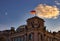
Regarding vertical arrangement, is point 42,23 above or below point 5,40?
above

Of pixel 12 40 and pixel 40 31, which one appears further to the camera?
pixel 12 40

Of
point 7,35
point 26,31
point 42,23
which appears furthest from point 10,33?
point 42,23

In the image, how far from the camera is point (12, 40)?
7506 cm

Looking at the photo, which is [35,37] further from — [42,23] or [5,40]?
[5,40]

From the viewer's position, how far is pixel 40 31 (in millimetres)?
68375

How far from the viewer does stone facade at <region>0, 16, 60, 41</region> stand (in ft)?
224

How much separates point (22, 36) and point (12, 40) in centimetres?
554

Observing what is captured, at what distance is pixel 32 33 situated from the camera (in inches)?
2697

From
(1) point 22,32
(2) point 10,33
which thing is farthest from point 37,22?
(2) point 10,33

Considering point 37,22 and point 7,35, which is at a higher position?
point 37,22

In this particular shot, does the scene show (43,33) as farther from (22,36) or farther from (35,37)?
(22,36)

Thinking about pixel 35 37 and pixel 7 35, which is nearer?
pixel 35 37

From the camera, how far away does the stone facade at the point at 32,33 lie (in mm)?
68375

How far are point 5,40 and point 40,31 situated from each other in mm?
17692
